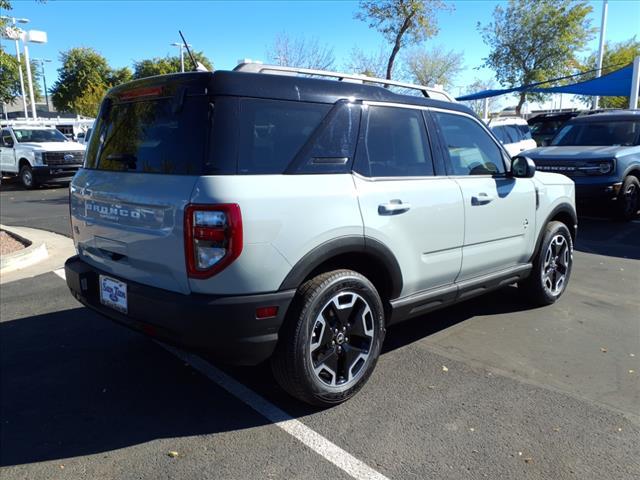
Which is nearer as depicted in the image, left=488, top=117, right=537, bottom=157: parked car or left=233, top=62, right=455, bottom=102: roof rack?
left=233, top=62, right=455, bottom=102: roof rack

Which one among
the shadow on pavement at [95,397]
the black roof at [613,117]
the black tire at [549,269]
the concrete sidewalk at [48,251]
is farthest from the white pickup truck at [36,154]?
the black tire at [549,269]

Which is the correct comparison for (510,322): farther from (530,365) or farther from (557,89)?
(557,89)

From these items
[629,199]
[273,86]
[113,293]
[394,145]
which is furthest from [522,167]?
[629,199]

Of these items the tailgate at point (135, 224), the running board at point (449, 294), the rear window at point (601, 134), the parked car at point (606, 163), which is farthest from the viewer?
the rear window at point (601, 134)

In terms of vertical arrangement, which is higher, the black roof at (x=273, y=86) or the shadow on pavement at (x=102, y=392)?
the black roof at (x=273, y=86)

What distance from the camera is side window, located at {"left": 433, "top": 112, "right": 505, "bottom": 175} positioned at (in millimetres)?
4021

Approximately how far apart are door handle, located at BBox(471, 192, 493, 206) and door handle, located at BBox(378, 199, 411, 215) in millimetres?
786

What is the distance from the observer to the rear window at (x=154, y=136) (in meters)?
2.81

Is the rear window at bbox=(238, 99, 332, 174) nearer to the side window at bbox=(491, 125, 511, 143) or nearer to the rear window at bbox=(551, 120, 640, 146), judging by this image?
the rear window at bbox=(551, 120, 640, 146)

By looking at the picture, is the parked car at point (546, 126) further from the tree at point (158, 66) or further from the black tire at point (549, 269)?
the tree at point (158, 66)

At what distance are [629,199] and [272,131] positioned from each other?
28.1ft

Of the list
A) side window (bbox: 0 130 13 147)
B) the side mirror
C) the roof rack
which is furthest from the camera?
side window (bbox: 0 130 13 147)

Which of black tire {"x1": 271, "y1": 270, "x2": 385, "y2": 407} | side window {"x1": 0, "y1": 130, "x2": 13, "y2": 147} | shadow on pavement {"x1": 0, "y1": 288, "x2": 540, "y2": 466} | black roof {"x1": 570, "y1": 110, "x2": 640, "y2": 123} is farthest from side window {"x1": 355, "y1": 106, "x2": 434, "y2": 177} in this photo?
side window {"x1": 0, "y1": 130, "x2": 13, "y2": 147}

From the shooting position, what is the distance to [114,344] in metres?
4.25
